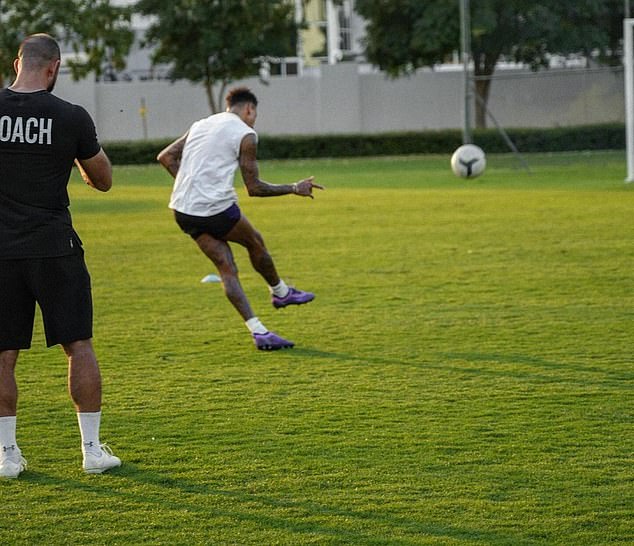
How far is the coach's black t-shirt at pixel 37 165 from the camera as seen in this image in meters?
6.25

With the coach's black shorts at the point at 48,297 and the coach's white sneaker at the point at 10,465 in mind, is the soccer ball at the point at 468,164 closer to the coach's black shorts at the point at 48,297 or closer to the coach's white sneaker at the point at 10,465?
the coach's black shorts at the point at 48,297

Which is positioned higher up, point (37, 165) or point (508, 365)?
point (37, 165)

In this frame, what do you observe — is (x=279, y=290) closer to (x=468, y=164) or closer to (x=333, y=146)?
(x=468, y=164)

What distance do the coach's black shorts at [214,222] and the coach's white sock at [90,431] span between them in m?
3.59

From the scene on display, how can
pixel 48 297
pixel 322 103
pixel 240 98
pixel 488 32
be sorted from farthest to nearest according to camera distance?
pixel 322 103
pixel 488 32
pixel 240 98
pixel 48 297

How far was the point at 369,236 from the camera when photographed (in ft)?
59.7

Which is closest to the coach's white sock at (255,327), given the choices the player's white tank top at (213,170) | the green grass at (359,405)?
the green grass at (359,405)

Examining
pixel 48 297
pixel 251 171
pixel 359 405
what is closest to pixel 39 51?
pixel 48 297

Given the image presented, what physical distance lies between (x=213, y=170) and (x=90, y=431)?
383cm

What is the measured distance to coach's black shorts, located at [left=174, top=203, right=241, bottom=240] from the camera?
32.7 feet

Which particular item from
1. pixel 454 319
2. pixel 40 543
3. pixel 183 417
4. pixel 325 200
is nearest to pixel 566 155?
pixel 325 200

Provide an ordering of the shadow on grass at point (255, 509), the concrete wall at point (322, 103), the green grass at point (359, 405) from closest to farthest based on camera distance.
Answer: the shadow on grass at point (255, 509) → the green grass at point (359, 405) → the concrete wall at point (322, 103)

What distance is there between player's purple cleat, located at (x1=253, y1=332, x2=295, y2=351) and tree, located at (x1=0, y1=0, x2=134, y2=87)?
88.7 feet

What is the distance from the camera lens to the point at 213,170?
10.0 meters
